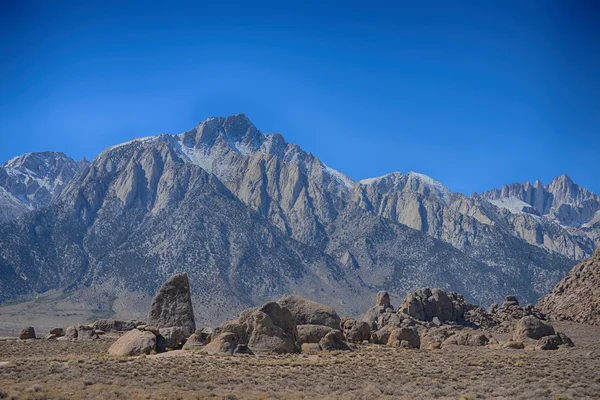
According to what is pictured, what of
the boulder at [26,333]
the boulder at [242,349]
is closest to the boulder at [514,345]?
the boulder at [242,349]

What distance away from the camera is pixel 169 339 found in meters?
47.8

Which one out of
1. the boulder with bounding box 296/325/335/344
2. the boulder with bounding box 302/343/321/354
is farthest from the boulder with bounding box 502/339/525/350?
the boulder with bounding box 302/343/321/354

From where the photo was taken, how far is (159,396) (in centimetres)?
2848

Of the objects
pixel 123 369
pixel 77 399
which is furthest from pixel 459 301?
pixel 77 399

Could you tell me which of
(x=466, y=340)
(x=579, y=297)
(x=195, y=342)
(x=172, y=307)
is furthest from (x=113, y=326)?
(x=579, y=297)

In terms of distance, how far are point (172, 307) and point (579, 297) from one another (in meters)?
74.2

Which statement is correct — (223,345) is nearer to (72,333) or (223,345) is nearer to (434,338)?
(72,333)

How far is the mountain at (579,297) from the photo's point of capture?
98.9 metres

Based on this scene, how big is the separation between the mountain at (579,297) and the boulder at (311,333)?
187ft

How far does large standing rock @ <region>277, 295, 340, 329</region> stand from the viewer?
57250 millimetres

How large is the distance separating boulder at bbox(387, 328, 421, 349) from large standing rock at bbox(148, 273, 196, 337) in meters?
18.1

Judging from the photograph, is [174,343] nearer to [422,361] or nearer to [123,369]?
[123,369]

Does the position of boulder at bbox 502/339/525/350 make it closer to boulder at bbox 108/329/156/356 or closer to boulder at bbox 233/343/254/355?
boulder at bbox 233/343/254/355

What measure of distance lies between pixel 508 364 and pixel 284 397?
20500mm
